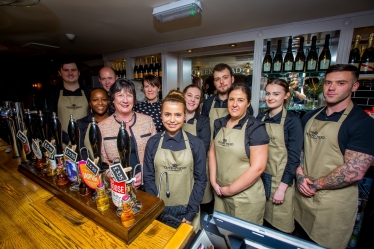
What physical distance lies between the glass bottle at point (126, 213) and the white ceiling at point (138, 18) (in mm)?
1478

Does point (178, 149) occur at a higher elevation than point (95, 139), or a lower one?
lower

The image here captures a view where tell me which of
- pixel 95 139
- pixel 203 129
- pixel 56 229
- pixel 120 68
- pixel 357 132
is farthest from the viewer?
pixel 120 68

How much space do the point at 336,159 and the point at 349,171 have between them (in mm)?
99

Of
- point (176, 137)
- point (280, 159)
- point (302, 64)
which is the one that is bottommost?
point (280, 159)

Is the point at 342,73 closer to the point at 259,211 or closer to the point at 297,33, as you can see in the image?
the point at 297,33

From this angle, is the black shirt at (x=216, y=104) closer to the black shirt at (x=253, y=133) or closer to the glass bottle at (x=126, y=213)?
the black shirt at (x=253, y=133)

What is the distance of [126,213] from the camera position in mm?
655

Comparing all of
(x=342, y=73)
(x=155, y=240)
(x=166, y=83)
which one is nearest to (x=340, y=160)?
(x=342, y=73)

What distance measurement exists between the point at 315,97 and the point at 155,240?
2.15m

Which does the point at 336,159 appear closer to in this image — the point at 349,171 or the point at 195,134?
the point at 349,171

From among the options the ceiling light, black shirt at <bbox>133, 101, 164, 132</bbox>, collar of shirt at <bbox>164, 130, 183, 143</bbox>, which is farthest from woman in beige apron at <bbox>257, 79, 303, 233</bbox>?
black shirt at <bbox>133, 101, 164, 132</bbox>

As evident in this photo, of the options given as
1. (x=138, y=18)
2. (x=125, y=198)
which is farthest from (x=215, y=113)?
(x=125, y=198)

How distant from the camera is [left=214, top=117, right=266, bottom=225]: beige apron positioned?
47.5 inches

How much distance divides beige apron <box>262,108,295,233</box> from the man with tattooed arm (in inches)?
4.7
